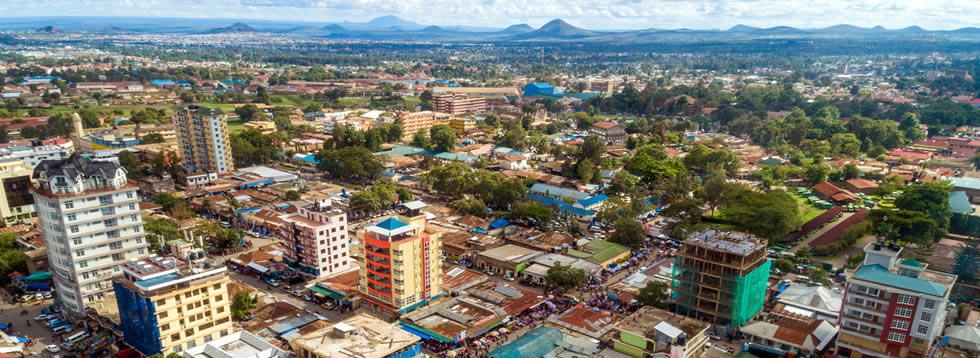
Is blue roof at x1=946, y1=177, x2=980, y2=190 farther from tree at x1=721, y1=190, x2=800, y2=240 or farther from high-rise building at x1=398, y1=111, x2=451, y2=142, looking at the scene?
high-rise building at x1=398, y1=111, x2=451, y2=142

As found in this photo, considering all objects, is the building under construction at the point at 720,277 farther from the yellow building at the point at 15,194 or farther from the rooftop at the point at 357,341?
the yellow building at the point at 15,194

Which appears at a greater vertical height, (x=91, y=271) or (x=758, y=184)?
(x=91, y=271)

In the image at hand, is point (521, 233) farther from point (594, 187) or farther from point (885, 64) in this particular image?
point (885, 64)

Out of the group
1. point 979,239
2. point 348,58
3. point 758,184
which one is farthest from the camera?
point 348,58

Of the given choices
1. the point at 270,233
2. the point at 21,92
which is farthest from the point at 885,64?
the point at 21,92

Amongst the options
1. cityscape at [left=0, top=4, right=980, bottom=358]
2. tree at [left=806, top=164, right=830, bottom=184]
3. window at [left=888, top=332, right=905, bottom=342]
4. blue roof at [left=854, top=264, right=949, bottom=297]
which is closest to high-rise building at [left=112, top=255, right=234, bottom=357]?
cityscape at [left=0, top=4, right=980, bottom=358]

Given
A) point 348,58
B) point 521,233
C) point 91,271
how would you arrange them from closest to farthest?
point 91,271
point 521,233
point 348,58

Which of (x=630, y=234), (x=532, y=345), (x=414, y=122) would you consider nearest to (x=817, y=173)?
(x=630, y=234)
